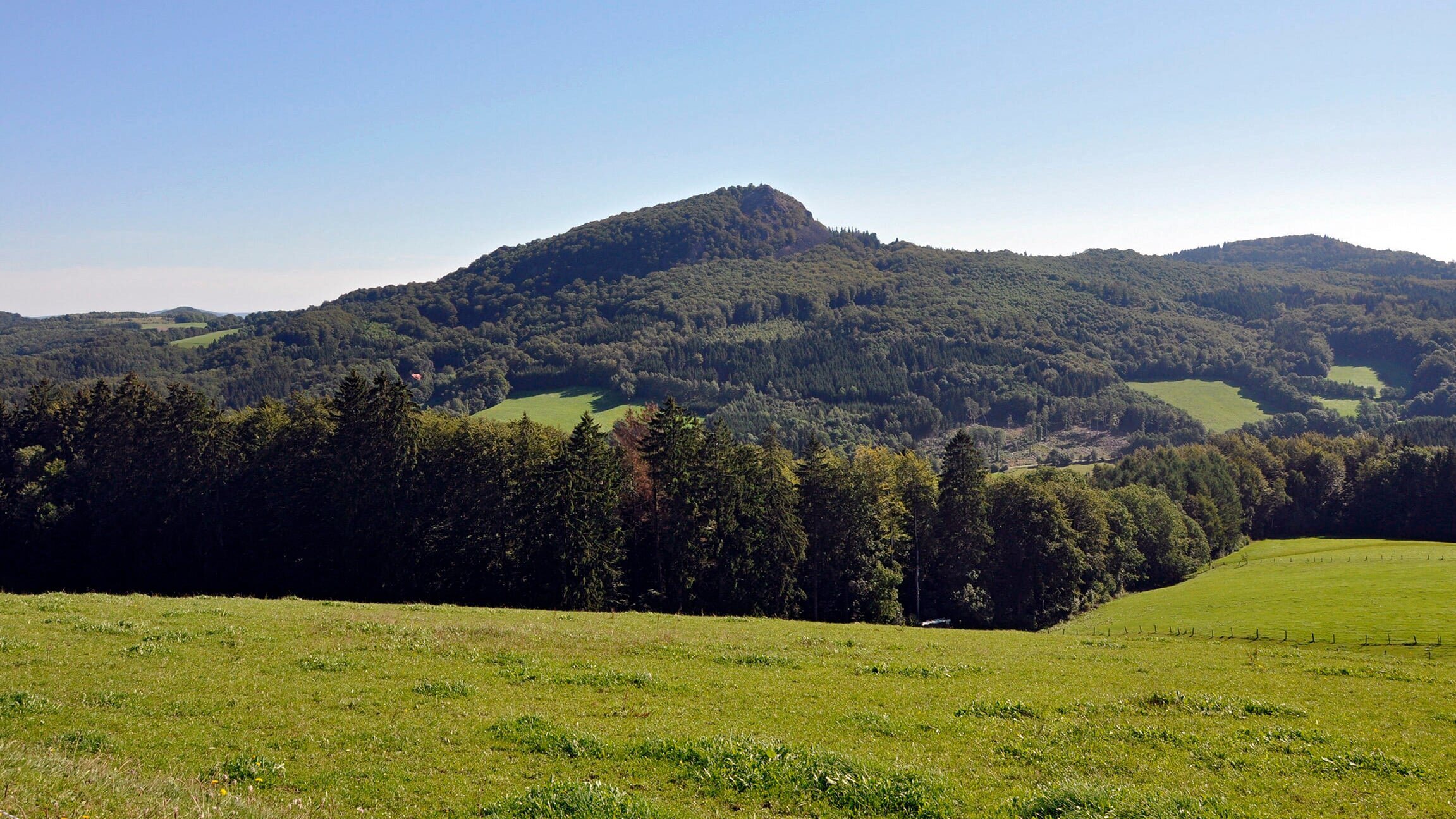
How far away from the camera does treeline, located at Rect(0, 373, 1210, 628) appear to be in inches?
2181

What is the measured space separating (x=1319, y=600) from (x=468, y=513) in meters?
70.6

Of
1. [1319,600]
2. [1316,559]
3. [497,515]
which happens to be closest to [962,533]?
[1319,600]

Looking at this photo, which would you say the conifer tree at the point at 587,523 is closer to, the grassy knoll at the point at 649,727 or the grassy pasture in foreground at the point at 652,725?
the grassy pasture in foreground at the point at 652,725

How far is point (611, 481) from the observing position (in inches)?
2232

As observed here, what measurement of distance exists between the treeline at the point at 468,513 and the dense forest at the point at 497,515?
0.16 m

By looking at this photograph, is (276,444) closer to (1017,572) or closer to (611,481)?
(611,481)

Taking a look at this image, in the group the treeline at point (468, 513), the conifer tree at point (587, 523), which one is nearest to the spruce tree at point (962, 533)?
the treeline at point (468, 513)

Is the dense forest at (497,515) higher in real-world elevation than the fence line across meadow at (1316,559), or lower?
higher

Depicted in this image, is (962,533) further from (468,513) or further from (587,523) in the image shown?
(468,513)

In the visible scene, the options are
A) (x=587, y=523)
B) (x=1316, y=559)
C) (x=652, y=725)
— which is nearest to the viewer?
(x=652, y=725)

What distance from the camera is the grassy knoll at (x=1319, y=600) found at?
54500mm

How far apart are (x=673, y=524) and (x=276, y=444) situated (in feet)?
107

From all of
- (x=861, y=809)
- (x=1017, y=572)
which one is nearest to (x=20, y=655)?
(x=861, y=809)

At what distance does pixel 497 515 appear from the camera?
57000 millimetres
